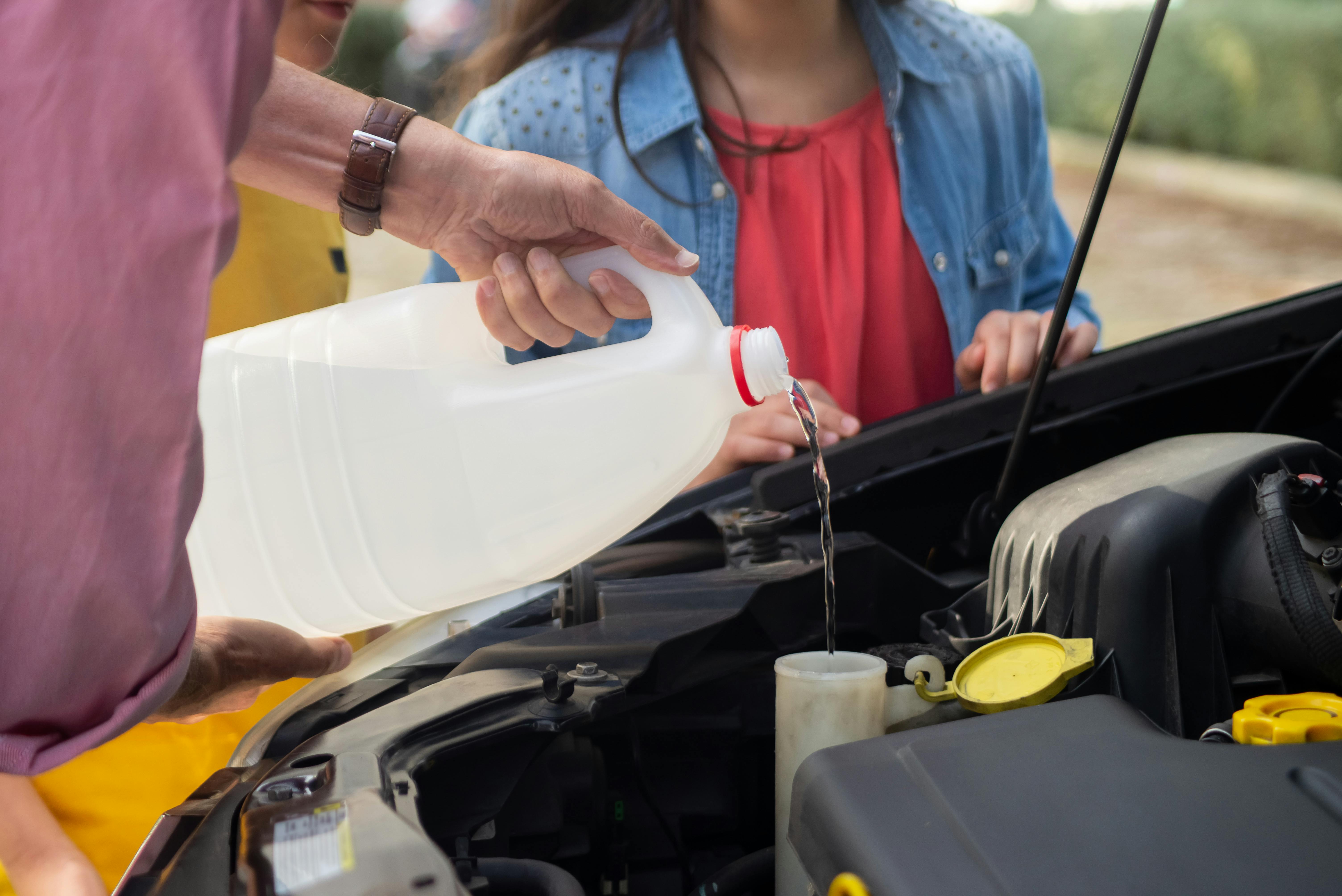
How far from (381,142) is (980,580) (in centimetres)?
68

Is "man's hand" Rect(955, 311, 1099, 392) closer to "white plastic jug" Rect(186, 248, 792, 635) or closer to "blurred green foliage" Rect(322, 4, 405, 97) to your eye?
"white plastic jug" Rect(186, 248, 792, 635)

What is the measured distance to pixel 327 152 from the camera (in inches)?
32.5

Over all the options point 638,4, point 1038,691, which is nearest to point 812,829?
point 1038,691

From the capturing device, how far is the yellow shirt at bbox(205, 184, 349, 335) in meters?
1.25

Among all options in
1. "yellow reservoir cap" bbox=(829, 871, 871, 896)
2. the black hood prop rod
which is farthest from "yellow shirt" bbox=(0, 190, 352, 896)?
the black hood prop rod

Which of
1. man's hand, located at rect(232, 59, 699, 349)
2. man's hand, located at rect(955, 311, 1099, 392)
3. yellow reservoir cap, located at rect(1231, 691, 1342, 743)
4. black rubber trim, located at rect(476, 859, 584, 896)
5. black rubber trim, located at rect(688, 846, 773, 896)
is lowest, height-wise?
black rubber trim, located at rect(688, 846, 773, 896)

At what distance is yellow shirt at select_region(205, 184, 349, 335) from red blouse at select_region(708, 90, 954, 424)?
618mm

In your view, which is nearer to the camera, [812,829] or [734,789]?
[812,829]

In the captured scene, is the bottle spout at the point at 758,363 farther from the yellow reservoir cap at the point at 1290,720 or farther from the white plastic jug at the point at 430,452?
the yellow reservoir cap at the point at 1290,720

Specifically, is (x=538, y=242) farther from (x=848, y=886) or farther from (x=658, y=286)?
(x=848, y=886)

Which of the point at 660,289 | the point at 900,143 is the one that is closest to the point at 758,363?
the point at 660,289

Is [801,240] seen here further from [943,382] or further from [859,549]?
[859,549]

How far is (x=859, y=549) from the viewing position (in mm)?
952

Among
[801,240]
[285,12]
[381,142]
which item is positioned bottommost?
[801,240]
